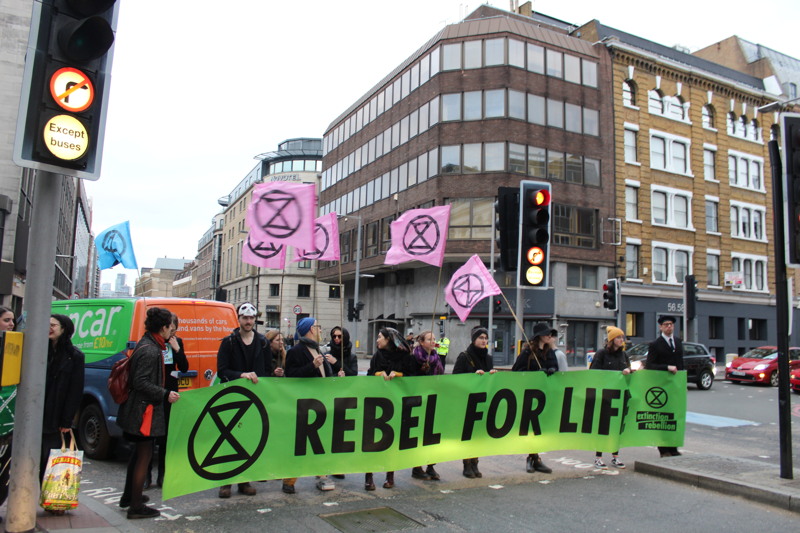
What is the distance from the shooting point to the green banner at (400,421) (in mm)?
5910

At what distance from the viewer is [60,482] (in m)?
4.97

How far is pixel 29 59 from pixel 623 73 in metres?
38.4

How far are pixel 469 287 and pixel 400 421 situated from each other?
718cm

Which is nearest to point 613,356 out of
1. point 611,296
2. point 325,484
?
point 325,484

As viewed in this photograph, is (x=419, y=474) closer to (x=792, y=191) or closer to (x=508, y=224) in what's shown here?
(x=508, y=224)

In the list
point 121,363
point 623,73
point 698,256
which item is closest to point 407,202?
point 623,73

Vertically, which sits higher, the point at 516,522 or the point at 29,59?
the point at 29,59

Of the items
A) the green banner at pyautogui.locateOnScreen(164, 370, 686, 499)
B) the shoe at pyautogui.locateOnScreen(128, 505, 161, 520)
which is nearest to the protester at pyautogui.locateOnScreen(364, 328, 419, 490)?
the green banner at pyautogui.locateOnScreen(164, 370, 686, 499)

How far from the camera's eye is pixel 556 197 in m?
34.7

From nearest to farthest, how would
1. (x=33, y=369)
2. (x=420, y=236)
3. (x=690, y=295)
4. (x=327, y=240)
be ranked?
(x=33, y=369) → (x=420, y=236) → (x=327, y=240) → (x=690, y=295)

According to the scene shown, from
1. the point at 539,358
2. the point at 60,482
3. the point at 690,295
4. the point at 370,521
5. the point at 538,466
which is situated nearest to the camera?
the point at 60,482

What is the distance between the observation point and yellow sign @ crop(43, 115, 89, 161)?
14.0 ft

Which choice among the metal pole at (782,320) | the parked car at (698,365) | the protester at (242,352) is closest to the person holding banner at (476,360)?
the protester at (242,352)

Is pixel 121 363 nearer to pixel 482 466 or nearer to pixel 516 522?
pixel 516 522
